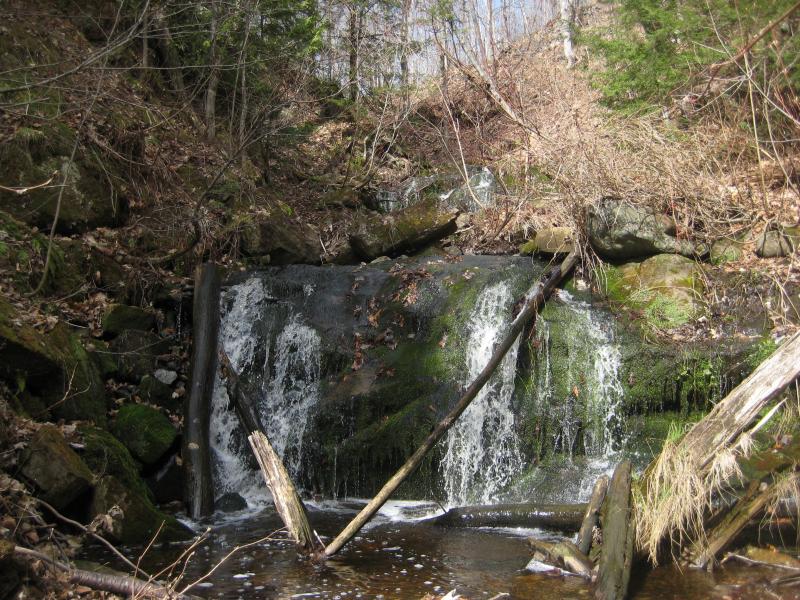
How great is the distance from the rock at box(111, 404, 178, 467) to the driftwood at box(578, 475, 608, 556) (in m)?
4.56

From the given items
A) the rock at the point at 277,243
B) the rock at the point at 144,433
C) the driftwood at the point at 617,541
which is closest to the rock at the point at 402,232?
the rock at the point at 277,243

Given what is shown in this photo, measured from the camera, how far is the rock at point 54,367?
5906mm

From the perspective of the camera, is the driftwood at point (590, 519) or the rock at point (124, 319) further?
the rock at point (124, 319)

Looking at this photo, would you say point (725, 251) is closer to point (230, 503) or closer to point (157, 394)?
point (230, 503)

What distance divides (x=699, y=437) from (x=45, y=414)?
19.2ft

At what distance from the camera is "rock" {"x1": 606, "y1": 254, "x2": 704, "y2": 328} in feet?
28.9

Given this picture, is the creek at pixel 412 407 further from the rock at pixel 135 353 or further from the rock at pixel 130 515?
the rock at pixel 135 353

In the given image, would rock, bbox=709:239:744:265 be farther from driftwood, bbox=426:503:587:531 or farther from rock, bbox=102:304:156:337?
rock, bbox=102:304:156:337

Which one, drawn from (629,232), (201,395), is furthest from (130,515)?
(629,232)

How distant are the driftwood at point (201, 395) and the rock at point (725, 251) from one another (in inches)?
278

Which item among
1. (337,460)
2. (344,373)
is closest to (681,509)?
(337,460)

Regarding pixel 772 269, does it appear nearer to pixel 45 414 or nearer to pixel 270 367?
pixel 270 367

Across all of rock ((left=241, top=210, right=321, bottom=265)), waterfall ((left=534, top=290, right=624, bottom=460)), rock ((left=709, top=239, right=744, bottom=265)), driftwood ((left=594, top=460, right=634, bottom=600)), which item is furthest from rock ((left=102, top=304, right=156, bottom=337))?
rock ((left=709, top=239, right=744, bottom=265))

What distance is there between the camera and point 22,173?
26.7 ft
